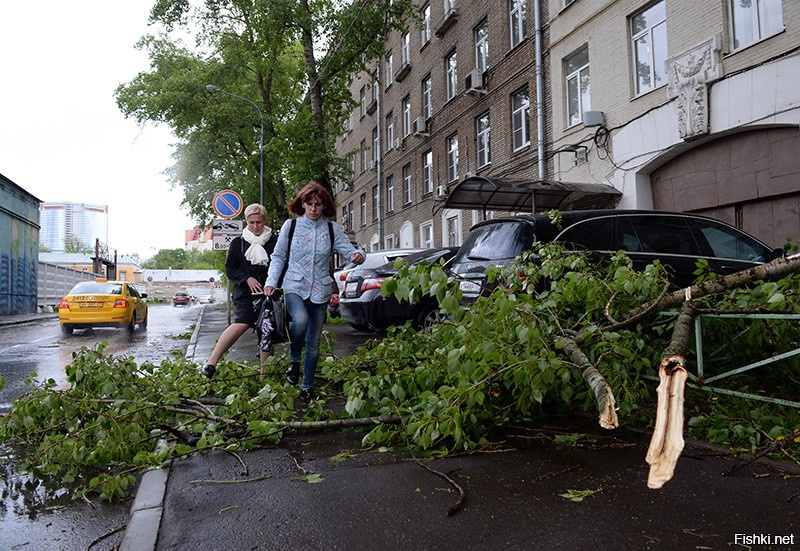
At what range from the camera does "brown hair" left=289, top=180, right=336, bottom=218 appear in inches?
198

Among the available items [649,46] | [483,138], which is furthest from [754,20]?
[483,138]

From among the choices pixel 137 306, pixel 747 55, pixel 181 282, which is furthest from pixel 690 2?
pixel 181 282

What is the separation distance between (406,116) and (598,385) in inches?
985

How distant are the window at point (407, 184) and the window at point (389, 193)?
1684mm

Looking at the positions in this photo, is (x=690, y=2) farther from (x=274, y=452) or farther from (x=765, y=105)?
(x=274, y=452)

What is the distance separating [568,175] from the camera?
48.4 feet

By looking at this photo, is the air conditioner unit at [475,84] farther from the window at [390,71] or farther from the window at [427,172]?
the window at [390,71]

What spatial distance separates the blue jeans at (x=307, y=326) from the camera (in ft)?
16.3

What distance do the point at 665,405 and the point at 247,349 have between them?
27.7 ft

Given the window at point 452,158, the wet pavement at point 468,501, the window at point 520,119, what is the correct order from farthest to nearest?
the window at point 452,158
the window at point 520,119
the wet pavement at point 468,501

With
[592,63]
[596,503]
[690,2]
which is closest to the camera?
[596,503]

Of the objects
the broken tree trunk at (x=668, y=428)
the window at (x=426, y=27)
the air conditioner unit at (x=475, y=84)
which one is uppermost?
the window at (x=426, y=27)

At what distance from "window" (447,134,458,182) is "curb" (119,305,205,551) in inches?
736

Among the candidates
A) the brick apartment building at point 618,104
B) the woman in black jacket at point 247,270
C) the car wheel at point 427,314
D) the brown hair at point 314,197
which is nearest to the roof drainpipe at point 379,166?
the brick apartment building at point 618,104
